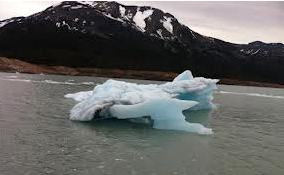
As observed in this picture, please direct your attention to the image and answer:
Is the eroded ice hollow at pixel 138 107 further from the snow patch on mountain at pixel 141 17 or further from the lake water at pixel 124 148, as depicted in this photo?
the snow patch on mountain at pixel 141 17

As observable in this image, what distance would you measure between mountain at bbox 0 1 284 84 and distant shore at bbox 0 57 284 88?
4735mm

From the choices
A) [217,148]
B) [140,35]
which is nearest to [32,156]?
[217,148]

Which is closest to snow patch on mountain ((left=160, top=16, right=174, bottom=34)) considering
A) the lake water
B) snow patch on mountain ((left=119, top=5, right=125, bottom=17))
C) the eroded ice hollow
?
snow patch on mountain ((left=119, top=5, right=125, bottom=17))

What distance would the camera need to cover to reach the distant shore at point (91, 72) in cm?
8794

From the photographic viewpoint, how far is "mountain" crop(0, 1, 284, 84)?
12288cm

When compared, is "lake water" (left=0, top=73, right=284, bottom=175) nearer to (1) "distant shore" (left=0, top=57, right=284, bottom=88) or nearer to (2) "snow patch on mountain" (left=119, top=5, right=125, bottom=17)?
(1) "distant shore" (left=0, top=57, right=284, bottom=88)

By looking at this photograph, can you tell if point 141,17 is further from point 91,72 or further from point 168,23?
point 91,72

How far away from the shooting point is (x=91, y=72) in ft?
356

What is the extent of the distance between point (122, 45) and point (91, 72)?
3686 centimetres

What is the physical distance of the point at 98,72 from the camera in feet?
364

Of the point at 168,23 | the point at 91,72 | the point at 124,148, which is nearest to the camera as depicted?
the point at 124,148

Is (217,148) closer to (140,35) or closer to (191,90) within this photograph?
(191,90)

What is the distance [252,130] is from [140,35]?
447ft

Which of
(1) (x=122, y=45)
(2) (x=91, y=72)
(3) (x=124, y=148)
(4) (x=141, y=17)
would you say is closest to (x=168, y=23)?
(4) (x=141, y=17)
